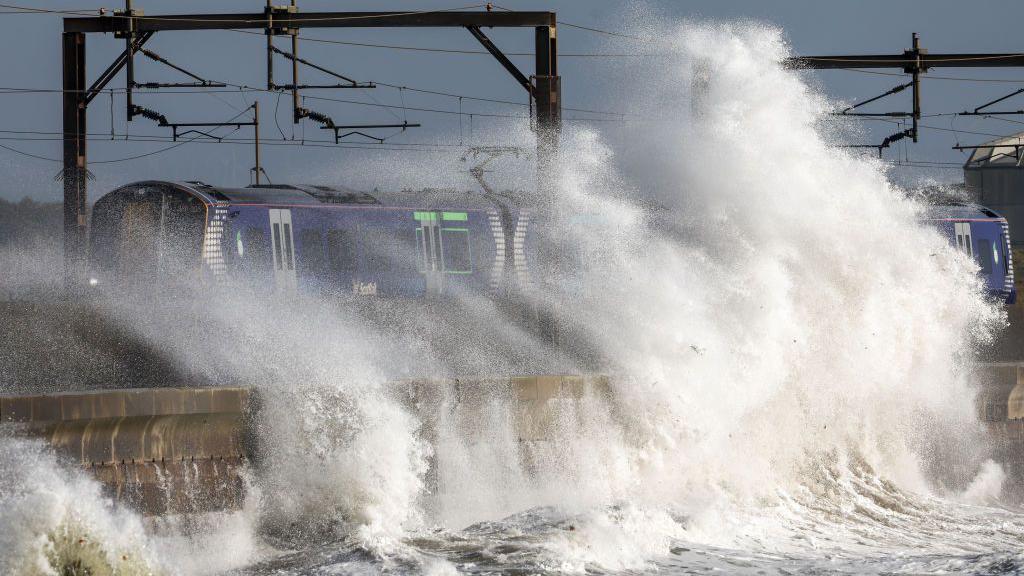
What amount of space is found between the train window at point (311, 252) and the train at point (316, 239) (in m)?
0.02

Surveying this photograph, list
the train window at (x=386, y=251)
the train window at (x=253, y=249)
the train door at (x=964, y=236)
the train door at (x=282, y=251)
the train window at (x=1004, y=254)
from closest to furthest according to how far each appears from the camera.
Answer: the train window at (x=253, y=249), the train door at (x=282, y=251), the train window at (x=386, y=251), the train door at (x=964, y=236), the train window at (x=1004, y=254)

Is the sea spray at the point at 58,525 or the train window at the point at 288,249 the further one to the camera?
the train window at the point at 288,249

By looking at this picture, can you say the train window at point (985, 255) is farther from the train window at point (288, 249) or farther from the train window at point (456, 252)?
the train window at point (288, 249)

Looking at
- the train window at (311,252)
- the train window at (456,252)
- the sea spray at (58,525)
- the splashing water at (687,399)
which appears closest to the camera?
the sea spray at (58,525)

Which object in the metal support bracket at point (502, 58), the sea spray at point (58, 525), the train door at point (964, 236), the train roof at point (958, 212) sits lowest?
the sea spray at point (58, 525)

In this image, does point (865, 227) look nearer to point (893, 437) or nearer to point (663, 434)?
point (893, 437)

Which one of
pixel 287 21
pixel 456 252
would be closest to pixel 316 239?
pixel 456 252

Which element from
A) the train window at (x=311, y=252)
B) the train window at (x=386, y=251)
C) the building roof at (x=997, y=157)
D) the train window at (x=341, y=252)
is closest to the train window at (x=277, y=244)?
the train window at (x=311, y=252)

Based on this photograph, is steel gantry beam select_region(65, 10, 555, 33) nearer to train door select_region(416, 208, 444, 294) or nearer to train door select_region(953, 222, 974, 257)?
train door select_region(416, 208, 444, 294)

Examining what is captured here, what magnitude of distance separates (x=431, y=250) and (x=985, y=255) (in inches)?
569

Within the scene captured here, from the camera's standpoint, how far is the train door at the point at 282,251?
21750 millimetres

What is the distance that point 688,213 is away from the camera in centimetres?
1856

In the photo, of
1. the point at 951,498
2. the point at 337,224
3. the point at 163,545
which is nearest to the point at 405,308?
the point at 337,224

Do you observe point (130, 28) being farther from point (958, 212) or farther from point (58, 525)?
point (958, 212)
